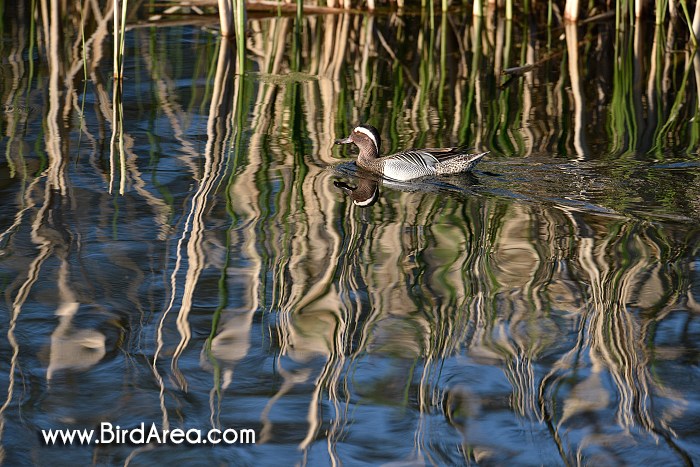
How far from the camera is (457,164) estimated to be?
7.48 meters

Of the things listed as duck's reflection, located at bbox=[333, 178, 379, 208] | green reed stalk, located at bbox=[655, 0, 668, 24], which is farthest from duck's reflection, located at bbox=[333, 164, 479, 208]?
green reed stalk, located at bbox=[655, 0, 668, 24]

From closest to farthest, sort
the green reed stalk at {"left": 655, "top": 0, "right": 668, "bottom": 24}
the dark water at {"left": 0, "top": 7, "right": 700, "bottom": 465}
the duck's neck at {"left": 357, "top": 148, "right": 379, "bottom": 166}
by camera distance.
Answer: the dark water at {"left": 0, "top": 7, "right": 700, "bottom": 465} → the duck's neck at {"left": 357, "top": 148, "right": 379, "bottom": 166} → the green reed stalk at {"left": 655, "top": 0, "right": 668, "bottom": 24}

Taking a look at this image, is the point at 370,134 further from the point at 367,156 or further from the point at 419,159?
the point at 419,159

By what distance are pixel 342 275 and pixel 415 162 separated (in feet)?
6.72

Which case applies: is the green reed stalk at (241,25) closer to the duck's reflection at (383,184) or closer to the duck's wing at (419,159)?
the duck's reflection at (383,184)

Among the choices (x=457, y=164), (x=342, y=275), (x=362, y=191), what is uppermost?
(x=457, y=164)

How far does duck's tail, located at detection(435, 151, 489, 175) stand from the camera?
7461mm

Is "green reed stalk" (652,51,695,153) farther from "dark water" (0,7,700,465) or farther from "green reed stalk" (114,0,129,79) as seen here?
"green reed stalk" (114,0,129,79)

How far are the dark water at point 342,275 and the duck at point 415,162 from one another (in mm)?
121

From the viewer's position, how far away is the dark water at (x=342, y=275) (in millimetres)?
4172

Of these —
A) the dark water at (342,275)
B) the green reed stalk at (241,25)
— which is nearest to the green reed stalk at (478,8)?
the dark water at (342,275)

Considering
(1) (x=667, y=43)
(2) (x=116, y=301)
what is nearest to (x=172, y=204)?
(2) (x=116, y=301)

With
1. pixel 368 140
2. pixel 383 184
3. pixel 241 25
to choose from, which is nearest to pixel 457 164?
pixel 383 184

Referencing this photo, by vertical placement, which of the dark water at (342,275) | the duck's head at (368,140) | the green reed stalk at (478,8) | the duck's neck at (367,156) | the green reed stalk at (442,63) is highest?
the green reed stalk at (478,8)
